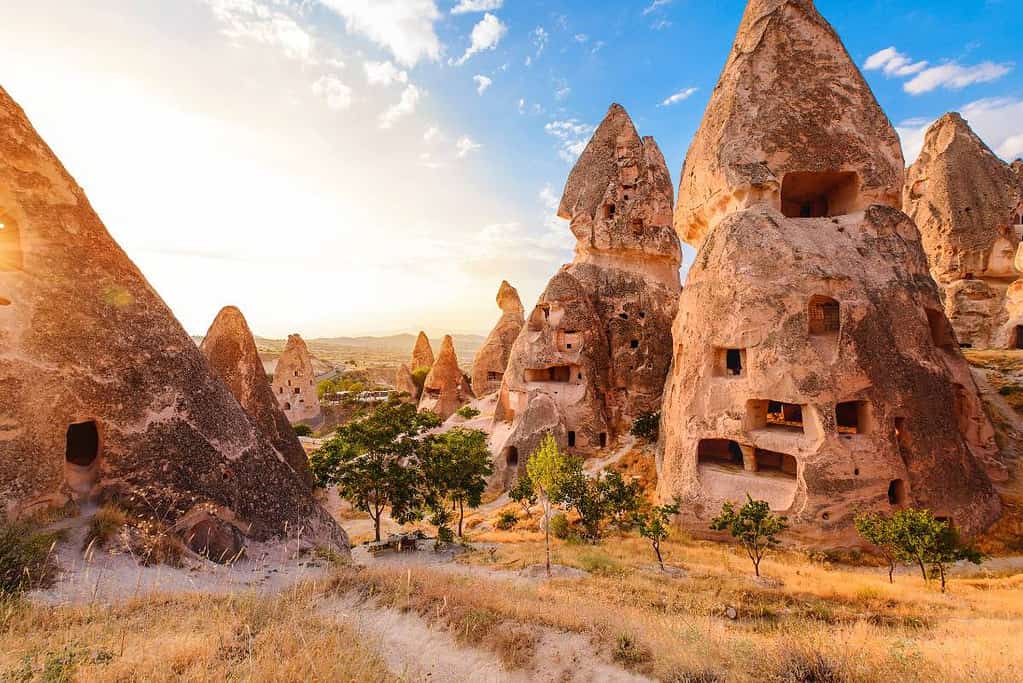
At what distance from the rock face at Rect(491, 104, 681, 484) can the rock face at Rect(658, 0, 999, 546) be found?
18.6 ft

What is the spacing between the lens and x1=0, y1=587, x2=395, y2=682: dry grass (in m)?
3.83

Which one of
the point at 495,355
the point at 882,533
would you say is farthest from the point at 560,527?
the point at 495,355

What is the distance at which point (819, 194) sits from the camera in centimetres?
1769

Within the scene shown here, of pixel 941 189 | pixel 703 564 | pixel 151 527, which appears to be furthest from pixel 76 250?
pixel 941 189

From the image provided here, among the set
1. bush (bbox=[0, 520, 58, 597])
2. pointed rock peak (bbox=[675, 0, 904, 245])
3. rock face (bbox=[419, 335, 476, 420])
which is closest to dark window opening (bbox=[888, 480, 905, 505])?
pointed rock peak (bbox=[675, 0, 904, 245])

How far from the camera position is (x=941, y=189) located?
28.4 meters

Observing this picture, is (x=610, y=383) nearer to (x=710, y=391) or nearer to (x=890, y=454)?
(x=710, y=391)

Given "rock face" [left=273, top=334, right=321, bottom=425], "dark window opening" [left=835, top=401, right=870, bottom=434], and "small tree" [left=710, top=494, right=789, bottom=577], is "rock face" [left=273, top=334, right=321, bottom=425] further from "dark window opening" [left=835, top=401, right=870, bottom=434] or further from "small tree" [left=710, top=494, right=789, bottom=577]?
Answer: "dark window opening" [left=835, top=401, right=870, bottom=434]

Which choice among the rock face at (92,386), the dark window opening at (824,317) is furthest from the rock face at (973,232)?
the rock face at (92,386)

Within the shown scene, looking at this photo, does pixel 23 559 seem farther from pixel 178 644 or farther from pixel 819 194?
pixel 819 194

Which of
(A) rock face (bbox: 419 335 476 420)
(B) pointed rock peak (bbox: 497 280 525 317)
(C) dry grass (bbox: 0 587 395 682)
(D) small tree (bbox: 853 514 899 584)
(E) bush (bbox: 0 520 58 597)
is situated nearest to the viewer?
(C) dry grass (bbox: 0 587 395 682)

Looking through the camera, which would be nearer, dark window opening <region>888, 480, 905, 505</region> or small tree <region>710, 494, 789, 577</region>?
small tree <region>710, 494, 789, 577</region>

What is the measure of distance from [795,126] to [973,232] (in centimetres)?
2110

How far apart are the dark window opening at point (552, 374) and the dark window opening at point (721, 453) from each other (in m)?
7.44
